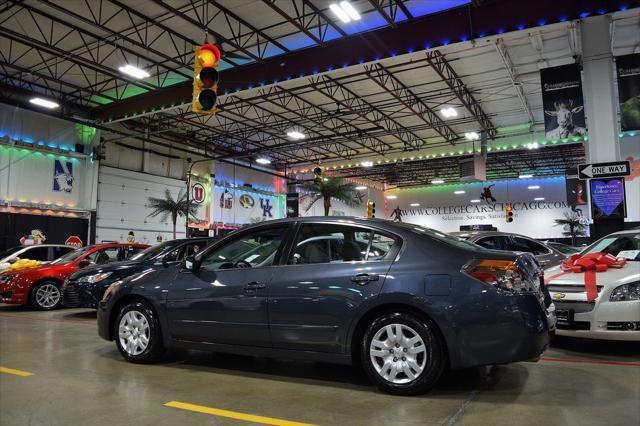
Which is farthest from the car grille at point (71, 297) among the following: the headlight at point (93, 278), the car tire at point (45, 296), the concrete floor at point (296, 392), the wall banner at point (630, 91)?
the wall banner at point (630, 91)

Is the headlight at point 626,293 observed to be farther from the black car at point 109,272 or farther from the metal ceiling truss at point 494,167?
the metal ceiling truss at point 494,167

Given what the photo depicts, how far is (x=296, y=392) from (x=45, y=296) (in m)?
8.37

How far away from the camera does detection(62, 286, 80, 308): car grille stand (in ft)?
27.6

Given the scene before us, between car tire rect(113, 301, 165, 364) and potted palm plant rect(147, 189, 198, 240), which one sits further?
potted palm plant rect(147, 189, 198, 240)

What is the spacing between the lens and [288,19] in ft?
44.7

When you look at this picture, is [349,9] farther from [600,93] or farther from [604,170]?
[604,170]

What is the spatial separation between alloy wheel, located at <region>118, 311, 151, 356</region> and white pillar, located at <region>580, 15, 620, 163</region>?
10914 millimetres

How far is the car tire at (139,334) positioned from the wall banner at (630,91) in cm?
1112

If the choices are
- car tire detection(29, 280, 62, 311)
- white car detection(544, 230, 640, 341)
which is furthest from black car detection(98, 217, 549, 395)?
car tire detection(29, 280, 62, 311)

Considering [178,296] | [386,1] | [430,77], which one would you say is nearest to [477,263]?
[178,296]

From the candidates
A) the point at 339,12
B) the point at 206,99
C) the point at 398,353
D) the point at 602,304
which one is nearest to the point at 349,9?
the point at 339,12

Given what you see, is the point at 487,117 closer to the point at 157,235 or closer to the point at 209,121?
the point at 209,121

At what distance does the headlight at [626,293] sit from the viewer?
16.5 ft

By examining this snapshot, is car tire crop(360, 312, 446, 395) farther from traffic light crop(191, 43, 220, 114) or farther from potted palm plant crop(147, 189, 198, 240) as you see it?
potted palm plant crop(147, 189, 198, 240)
